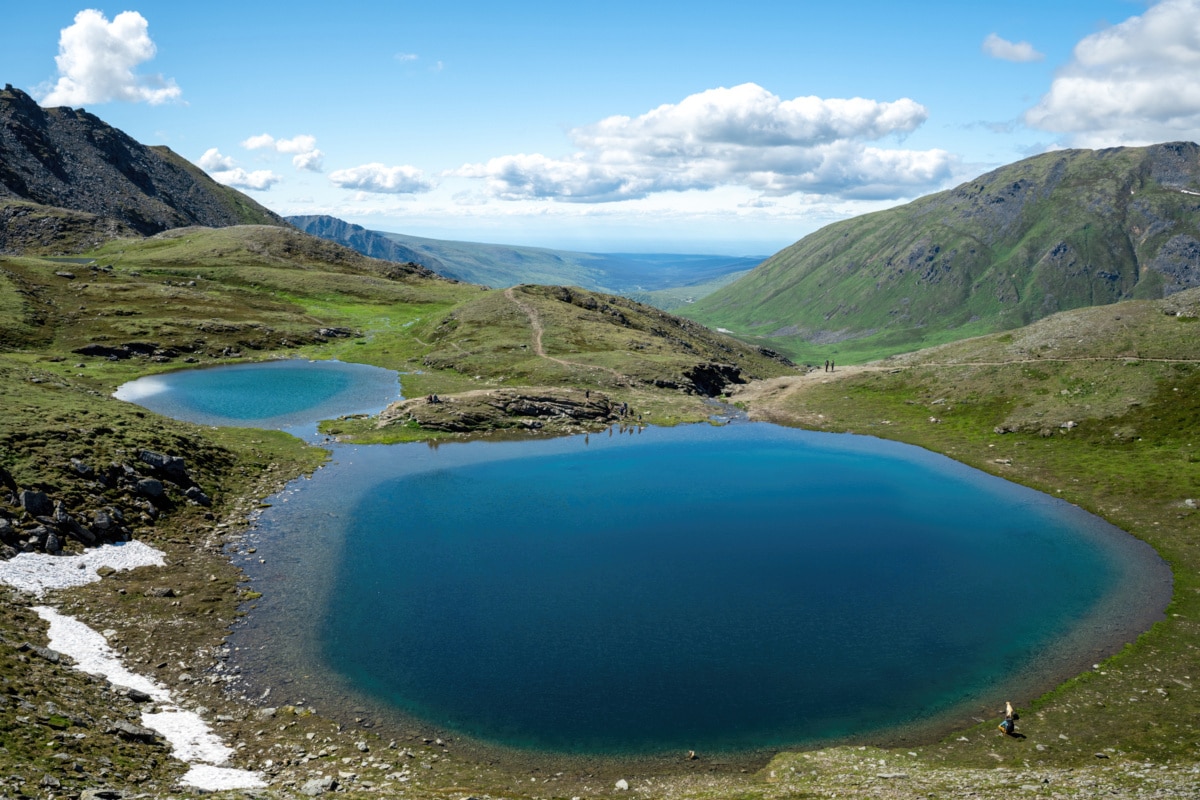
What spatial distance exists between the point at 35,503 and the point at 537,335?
322 feet

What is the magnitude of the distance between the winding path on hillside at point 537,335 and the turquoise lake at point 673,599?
4316 cm

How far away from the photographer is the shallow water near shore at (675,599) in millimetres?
37000

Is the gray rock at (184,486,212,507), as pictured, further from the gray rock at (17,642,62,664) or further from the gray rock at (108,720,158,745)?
the gray rock at (108,720,158,745)

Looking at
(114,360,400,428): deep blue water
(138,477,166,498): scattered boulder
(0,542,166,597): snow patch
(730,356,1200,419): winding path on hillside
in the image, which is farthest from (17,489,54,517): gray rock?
(730,356,1200,419): winding path on hillside

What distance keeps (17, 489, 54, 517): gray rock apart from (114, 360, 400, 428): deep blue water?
129 ft

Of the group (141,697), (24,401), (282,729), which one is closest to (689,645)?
(282,729)

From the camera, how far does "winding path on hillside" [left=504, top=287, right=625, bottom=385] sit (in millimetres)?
119675

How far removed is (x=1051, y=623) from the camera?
46.6 meters

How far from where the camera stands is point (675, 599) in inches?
1890

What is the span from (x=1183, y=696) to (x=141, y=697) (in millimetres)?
55479

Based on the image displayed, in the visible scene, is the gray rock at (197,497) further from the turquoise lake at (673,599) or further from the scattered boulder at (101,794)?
the scattered boulder at (101,794)

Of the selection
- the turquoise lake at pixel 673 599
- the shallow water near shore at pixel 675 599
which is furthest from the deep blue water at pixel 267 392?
the turquoise lake at pixel 673 599

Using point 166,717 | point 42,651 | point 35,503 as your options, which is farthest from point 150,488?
point 166,717

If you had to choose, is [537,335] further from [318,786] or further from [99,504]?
[318,786]
